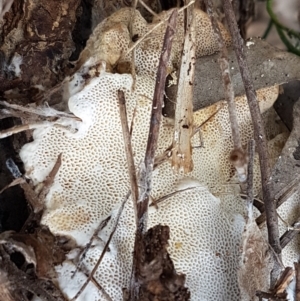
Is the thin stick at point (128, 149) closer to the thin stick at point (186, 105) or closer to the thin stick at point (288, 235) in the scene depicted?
the thin stick at point (186, 105)

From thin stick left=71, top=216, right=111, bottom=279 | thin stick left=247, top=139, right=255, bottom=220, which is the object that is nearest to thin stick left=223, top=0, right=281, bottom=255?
thin stick left=247, top=139, right=255, bottom=220

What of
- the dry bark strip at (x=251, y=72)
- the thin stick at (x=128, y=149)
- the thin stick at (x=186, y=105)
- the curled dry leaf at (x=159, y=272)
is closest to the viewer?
the curled dry leaf at (x=159, y=272)

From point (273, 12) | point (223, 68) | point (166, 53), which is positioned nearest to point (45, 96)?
point (166, 53)

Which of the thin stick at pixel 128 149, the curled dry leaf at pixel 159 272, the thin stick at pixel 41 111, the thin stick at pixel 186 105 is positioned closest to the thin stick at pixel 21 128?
the thin stick at pixel 41 111

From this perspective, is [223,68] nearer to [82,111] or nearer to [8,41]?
[82,111]

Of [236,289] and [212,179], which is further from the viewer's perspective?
[212,179]

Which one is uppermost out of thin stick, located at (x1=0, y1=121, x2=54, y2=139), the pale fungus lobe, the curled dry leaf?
thin stick, located at (x1=0, y1=121, x2=54, y2=139)

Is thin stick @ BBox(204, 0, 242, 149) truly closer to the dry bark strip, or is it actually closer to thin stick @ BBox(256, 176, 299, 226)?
the dry bark strip
